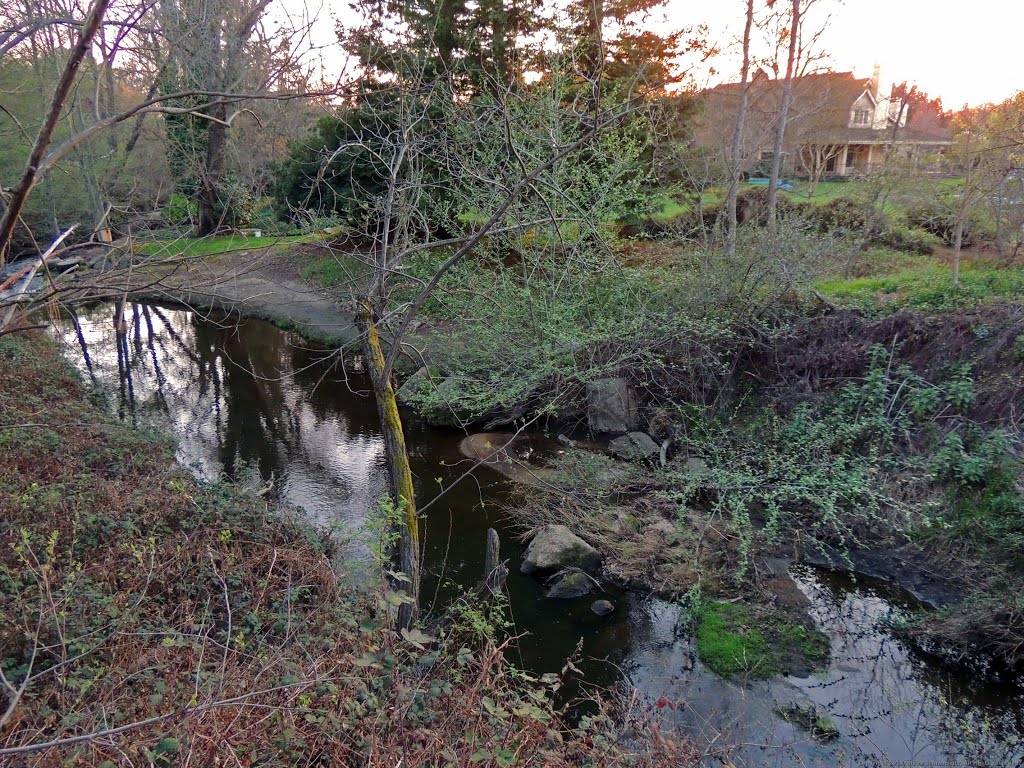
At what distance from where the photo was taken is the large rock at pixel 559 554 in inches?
296

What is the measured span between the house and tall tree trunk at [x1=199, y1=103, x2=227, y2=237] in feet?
27.6

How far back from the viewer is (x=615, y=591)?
729 centimetres

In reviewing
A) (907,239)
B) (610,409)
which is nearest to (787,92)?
(907,239)

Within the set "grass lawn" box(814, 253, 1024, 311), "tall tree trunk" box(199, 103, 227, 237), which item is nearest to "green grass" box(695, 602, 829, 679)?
"grass lawn" box(814, 253, 1024, 311)

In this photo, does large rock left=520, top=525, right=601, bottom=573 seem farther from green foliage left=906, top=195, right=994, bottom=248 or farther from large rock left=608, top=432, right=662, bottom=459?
green foliage left=906, top=195, right=994, bottom=248

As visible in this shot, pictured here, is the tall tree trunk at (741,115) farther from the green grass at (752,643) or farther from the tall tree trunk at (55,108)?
the tall tree trunk at (55,108)

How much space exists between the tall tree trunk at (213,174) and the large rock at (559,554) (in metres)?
4.79

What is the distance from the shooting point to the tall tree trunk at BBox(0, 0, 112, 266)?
192 cm

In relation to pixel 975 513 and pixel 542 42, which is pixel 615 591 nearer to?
pixel 975 513

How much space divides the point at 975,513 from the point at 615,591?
4136 millimetres

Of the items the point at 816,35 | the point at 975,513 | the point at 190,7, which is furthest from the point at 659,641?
the point at 816,35

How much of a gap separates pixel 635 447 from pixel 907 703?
4894mm

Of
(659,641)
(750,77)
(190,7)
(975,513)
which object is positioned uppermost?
(750,77)

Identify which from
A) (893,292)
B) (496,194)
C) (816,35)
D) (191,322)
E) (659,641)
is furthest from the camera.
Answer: (191,322)
